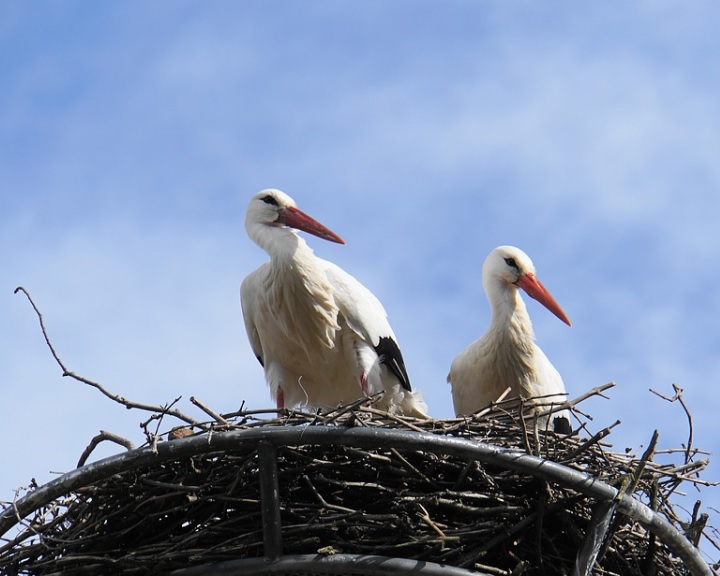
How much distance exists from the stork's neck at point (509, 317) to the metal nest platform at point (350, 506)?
221 cm

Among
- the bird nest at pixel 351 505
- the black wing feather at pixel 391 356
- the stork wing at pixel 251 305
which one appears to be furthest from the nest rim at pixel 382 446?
the stork wing at pixel 251 305

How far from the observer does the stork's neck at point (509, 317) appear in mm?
6406

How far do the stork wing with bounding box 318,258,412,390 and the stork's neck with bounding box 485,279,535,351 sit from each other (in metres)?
0.52

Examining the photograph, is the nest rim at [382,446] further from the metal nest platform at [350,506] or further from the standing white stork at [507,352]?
the standing white stork at [507,352]

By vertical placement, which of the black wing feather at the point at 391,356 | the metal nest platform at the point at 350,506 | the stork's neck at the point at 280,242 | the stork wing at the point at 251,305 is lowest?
the metal nest platform at the point at 350,506

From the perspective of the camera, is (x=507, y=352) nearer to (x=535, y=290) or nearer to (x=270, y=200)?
(x=535, y=290)

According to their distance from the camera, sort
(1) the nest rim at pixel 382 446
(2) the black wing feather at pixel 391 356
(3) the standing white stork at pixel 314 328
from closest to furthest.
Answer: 1. (1) the nest rim at pixel 382 446
2. (3) the standing white stork at pixel 314 328
3. (2) the black wing feather at pixel 391 356

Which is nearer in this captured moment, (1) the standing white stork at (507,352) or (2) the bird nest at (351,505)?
(2) the bird nest at (351,505)

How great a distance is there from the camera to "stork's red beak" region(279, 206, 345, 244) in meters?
6.34

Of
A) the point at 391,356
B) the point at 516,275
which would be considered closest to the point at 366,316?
the point at 391,356

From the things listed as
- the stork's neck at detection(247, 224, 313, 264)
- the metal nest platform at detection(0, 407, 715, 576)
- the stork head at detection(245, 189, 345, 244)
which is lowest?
the metal nest platform at detection(0, 407, 715, 576)

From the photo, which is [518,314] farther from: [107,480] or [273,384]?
[107,480]

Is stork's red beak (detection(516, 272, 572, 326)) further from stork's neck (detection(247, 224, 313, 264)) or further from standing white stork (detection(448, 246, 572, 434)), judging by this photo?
stork's neck (detection(247, 224, 313, 264))

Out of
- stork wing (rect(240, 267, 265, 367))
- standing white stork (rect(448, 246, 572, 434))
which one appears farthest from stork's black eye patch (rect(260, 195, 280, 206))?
standing white stork (rect(448, 246, 572, 434))
